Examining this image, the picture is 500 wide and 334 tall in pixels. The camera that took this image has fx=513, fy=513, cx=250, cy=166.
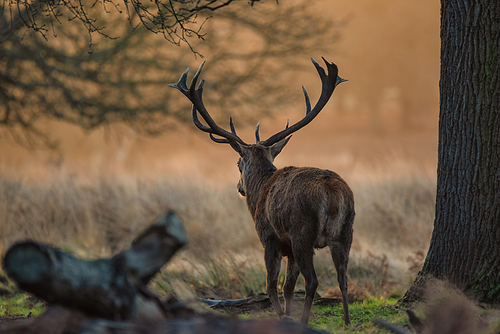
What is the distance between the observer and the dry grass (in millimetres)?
6062

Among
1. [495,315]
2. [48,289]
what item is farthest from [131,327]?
[495,315]

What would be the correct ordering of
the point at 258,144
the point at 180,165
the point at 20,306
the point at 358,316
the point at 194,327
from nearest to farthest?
the point at 194,327 < the point at 358,316 < the point at 258,144 < the point at 20,306 < the point at 180,165

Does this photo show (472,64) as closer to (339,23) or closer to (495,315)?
(495,315)

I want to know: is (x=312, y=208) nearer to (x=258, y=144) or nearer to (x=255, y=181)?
(x=255, y=181)

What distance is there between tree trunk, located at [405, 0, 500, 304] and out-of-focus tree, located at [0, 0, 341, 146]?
5833 millimetres

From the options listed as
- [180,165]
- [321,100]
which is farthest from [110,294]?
[180,165]

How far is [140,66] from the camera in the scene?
38.0 feet

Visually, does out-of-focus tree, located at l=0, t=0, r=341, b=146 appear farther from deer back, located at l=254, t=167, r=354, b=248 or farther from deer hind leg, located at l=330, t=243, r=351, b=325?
deer hind leg, located at l=330, t=243, r=351, b=325

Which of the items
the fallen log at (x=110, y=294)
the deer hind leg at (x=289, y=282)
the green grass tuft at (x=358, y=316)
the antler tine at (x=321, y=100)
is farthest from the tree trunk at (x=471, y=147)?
the fallen log at (x=110, y=294)

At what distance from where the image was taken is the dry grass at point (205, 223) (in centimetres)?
606

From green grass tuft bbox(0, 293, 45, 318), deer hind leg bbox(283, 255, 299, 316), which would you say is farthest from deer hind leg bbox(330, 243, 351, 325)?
green grass tuft bbox(0, 293, 45, 318)

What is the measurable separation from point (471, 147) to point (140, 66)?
883 cm

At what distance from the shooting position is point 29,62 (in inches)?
402

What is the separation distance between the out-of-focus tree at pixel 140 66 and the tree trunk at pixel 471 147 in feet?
19.1
